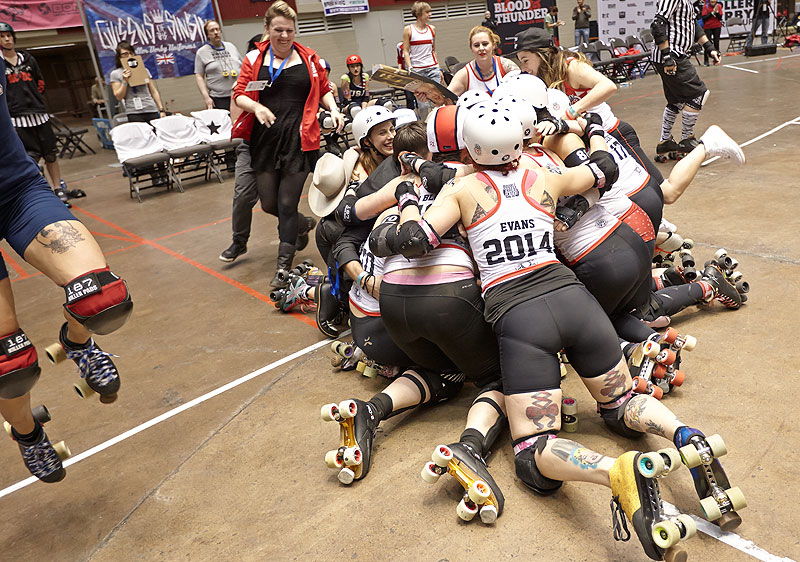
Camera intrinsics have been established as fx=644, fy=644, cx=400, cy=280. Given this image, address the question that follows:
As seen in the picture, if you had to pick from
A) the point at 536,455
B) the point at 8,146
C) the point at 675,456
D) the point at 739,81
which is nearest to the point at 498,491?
the point at 536,455

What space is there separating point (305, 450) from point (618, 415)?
4.18 feet

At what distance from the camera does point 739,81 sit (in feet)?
38.4

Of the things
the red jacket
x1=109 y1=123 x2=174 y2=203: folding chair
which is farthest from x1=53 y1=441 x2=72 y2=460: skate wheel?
x1=109 y1=123 x2=174 y2=203: folding chair

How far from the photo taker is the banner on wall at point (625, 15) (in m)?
17.8

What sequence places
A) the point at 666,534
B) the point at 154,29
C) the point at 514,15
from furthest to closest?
the point at 514,15 < the point at 154,29 < the point at 666,534

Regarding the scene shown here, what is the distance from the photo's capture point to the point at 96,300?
2262 mm

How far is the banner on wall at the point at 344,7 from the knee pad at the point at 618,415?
1691cm

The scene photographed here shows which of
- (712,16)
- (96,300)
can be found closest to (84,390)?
(96,300)

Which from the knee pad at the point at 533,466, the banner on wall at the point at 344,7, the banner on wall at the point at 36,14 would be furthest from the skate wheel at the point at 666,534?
the banner on wall at the point at 344,7

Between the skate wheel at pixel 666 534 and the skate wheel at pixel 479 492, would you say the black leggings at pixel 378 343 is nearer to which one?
the skate wheel at pixel 479 492

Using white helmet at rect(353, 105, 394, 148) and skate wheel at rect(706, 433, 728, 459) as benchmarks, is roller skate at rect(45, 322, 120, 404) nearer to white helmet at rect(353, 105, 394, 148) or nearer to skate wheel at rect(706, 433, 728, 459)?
white helmet at rect(353, 105, 394, 148)

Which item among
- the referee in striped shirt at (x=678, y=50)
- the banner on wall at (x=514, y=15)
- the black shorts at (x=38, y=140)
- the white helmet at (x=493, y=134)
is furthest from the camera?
the banner on wall at (x=514, y=15)

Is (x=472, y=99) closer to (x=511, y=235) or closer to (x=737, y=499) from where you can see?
(x=511, y=235)

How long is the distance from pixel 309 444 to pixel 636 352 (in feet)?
4.67
